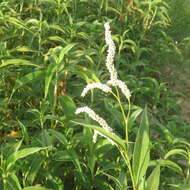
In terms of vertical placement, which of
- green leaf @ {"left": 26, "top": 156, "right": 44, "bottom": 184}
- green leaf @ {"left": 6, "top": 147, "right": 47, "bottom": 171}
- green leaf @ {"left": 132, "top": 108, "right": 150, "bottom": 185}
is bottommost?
green leaf @ {"left": 26, "top": 156, "right": 44, "bottom": 184}

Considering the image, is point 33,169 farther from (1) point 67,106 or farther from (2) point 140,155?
(2) point 140,155

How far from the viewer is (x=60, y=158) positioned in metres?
1.77

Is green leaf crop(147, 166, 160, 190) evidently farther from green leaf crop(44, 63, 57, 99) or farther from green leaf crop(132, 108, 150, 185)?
green leaf crop(44, 63, 57, 99)

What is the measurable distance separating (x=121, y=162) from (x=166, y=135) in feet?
1.31

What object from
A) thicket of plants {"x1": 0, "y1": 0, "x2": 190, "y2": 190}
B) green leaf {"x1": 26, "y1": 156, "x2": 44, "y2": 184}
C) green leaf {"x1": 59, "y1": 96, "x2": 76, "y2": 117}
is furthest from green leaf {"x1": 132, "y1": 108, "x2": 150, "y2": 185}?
green leaf {"x1": 59, "y1": 96, "x2": 76, "y2": 117}

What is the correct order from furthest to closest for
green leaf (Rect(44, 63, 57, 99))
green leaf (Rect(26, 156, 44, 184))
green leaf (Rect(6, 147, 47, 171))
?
green leaf (Rect(44, 63, 57, 99)) < green leaf (Rect(26, 156, 44, 184)) < green leaf (Rect(6, 147, 47, 171))

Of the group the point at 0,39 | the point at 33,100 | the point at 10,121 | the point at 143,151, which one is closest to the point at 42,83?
the point at 33,100

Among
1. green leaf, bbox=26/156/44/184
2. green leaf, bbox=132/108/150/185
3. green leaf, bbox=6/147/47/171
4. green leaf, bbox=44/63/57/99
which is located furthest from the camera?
green leaf, bbox=44/63/57/99

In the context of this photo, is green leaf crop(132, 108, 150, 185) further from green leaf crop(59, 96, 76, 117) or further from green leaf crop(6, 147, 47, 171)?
green leaf crop(59, 96, 76, 117)

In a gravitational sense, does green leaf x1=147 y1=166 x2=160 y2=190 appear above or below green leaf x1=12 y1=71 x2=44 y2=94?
below

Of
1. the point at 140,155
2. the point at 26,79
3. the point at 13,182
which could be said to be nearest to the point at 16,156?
the point at 13,182

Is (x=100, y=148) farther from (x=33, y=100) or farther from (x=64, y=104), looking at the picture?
(x=33, y=100)

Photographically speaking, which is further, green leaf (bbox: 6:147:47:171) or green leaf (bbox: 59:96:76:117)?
green leaf (bbox: 59:96:76:117)

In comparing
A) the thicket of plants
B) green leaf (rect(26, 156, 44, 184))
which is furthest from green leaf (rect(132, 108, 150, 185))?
green leaf (rect(26, 156, 44, 184))
